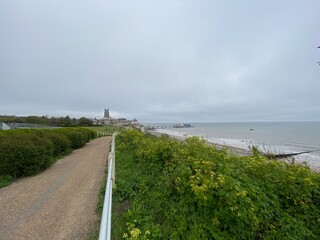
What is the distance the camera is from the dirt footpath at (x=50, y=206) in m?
3.43

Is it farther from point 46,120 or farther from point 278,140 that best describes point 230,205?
point 46,120

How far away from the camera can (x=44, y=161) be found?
7.84 meters

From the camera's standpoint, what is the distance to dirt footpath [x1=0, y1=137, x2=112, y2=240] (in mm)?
3426

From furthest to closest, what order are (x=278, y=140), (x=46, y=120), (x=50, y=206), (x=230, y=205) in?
(x=46, y=120) < (x=278, y=140) < (x=50, y=206) < (x=230, y=205)

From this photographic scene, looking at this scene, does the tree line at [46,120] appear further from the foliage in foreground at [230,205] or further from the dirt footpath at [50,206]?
the foliage in foreground at [230,205]

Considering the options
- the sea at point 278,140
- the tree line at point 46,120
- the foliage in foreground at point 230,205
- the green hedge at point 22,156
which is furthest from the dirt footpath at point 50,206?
the tree line at point 46,120

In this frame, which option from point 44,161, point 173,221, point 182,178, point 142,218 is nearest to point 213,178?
point 182,178

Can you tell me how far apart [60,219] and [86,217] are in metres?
0.49

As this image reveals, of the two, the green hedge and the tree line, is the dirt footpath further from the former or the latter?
the tree line

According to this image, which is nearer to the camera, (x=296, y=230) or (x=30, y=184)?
(x=296, y=230)

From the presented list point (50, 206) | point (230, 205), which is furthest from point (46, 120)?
point (230, 205)

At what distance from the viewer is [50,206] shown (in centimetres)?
441

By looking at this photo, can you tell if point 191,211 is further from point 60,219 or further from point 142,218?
point 60,219

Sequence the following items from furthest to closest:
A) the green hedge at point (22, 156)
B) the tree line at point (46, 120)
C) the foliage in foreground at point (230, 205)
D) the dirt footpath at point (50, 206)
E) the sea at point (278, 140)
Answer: the tree line at point (46, 120)
the sea at point (278, 140)
the green hedge at point (22, 156)
the dirt footpath at point (50, 206)
the foliage in foreground at point (230, 205)
